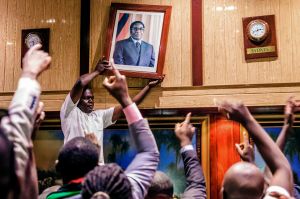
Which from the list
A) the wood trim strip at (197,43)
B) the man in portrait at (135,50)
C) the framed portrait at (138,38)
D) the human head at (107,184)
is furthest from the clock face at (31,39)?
the human head at (107,184)

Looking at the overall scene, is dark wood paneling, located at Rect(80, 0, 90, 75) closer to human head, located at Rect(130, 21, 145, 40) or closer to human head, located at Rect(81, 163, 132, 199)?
human head, located at Rect(130, 21, 145, 40)

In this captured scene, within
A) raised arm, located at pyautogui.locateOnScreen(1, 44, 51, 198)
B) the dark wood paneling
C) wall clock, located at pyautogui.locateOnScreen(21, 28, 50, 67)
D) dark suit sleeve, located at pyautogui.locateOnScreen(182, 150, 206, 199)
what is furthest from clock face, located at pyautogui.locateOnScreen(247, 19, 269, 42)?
raised arm, located at pyautogui.locateOnScreen(1, 44, 51, 198)

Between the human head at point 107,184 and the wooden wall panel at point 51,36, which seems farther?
the wooden wall panel at point 51,36

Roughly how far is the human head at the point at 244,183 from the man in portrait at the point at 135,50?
14.3 feet

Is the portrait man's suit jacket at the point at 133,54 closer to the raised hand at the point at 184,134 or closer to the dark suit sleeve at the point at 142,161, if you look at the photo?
the raised hand at the point at 184,134

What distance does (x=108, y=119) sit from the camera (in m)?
5.62

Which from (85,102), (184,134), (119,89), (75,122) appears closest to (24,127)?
(119,89)

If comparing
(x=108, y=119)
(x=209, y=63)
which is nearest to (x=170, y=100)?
(x=209, y=63)

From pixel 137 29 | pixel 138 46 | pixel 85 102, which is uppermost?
pixel 137 29

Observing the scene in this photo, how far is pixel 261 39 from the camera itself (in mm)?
6277

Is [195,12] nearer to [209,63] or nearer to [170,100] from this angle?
[209,63]

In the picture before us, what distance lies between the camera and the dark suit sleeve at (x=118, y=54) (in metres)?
6.54

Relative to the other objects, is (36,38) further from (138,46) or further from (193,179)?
(193,179)

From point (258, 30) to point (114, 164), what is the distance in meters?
4.73
